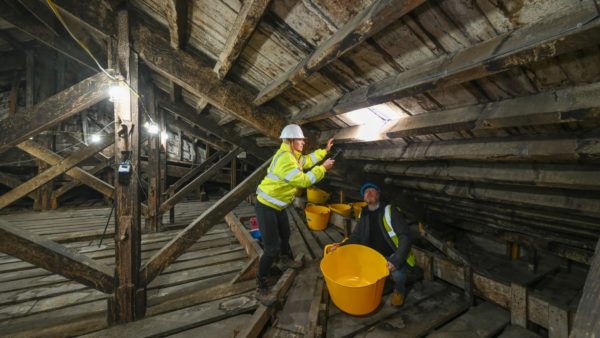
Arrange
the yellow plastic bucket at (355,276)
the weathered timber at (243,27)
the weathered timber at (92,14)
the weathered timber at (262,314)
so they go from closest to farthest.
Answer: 1. the weathered timber at (243,27)
2. the weathered timber at (262,314)
3. the weathered timber at (92,14)
4. the yellow plastic bucket at (355,276)

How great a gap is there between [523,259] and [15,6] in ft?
28.9

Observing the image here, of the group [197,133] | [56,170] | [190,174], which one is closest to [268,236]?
[56,170]

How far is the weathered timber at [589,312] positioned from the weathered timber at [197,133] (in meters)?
7.54

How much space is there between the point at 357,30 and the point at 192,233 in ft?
8.30

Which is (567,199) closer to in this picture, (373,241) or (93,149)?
(373,241)

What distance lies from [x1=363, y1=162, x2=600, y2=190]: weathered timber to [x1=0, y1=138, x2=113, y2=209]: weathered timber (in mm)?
4969

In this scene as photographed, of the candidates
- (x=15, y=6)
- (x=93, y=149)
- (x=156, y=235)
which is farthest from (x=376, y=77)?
(x=156, y=235)

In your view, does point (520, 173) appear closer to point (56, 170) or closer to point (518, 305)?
point (518, 305)

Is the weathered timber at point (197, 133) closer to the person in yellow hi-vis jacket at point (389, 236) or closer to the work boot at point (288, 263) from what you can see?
the work boot at point (288, 263)

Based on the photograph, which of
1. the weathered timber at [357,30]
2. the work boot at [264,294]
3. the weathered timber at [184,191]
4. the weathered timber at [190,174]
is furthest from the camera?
the weathered timber at [190,174]

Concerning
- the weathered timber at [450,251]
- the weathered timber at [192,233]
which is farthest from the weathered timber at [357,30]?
the weathered timber at [450,251]

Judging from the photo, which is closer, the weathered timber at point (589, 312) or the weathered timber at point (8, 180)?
Result: the weathered timber at point (589, 312)

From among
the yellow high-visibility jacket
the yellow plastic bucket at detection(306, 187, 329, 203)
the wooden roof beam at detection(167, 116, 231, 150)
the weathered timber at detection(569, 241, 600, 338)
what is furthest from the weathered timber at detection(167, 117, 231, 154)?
the weathered timber at detection(569, 241, 600, 338)

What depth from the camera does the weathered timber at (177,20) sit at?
1892mm
